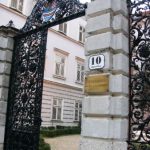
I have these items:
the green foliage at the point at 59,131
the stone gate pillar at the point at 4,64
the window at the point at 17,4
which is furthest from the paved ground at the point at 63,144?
the window at the point at 17,4

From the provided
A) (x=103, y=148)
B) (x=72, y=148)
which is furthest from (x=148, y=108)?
(x=72, y=148)

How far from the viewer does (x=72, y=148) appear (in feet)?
48.6

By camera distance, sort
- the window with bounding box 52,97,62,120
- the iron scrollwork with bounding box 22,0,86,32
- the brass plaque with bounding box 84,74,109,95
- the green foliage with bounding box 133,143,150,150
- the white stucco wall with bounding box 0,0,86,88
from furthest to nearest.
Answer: the white stucco wall with bounding box 0,0,86,88 → the window with bounding box 52,97,62,120 → the iron scrollwork with bounding box 22,0,86,32 → the brass plaque with bounding box 84,74,109,95 → the green foliage with bounding box 133,143,150,150

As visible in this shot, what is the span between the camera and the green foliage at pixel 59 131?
18938mm

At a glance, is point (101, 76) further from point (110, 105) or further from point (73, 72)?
point (73, 72)

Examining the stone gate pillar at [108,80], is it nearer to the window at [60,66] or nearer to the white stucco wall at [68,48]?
the white stucco wall at [68,48]

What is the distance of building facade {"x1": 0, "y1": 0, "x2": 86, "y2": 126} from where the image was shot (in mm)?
20188

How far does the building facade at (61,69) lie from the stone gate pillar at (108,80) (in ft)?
47.8

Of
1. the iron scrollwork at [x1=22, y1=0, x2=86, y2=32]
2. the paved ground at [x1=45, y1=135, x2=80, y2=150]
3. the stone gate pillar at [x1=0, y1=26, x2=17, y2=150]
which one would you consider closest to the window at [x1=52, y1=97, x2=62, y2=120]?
the paved ground at [x1=45, y1=135, x2=80, y2=150]

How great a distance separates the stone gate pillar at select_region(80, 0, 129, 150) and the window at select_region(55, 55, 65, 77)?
17.5 meters

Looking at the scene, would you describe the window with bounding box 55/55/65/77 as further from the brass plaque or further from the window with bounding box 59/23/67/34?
the brass plaque

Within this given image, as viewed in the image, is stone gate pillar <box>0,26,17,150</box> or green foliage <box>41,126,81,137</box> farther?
green foliage <box>41,126,81,137</box>

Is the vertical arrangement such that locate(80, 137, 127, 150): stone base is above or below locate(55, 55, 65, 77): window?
below

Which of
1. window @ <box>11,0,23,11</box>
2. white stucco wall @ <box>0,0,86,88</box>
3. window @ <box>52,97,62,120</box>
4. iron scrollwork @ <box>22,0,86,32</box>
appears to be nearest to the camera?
iron scrollwork @ <box>22,0,86,32</box>
